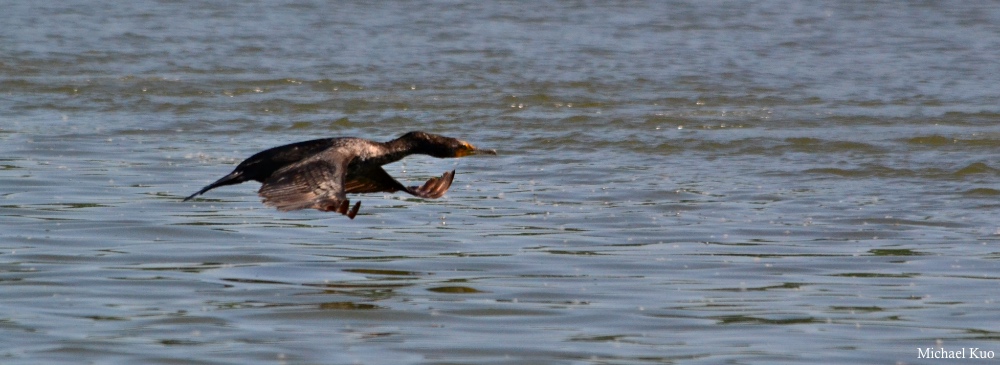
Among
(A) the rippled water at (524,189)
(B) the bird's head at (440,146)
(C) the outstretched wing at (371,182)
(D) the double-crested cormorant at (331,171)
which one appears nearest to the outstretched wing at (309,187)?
Answer: (D) the double-crested cormorant at (331,171)

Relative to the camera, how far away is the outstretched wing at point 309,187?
270 inches

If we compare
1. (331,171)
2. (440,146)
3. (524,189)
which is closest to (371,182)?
(440,146)

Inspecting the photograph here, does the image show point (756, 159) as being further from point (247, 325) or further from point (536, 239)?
point (247, 325)

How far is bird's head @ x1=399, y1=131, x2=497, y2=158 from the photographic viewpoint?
27.9 feet

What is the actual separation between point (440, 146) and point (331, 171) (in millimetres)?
1329

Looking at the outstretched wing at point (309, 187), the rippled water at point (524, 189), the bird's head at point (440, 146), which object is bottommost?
the rippled water at point (524, 189)

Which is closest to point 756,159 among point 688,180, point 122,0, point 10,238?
point 688,180

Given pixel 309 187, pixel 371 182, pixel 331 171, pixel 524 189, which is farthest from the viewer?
pixel 524 189

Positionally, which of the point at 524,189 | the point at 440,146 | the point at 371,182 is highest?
the point at 440,146

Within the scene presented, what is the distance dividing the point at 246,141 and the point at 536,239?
4694 millimetres

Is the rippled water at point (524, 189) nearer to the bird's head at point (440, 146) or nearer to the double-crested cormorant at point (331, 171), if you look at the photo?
the double-crested cormorant at point (331, 171)

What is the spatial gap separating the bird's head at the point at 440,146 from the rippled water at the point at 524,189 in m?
0.46

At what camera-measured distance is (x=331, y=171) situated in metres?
7.34

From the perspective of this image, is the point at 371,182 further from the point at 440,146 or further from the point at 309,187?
the point at 309,187
